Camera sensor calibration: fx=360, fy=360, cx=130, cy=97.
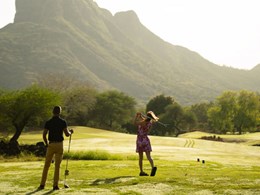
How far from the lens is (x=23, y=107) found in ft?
168

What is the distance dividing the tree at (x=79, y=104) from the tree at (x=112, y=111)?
304cm

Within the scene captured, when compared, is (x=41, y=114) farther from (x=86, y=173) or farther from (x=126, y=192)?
(x=126, y=192)

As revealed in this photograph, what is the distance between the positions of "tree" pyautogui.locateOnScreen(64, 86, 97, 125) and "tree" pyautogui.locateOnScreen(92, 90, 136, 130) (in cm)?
304

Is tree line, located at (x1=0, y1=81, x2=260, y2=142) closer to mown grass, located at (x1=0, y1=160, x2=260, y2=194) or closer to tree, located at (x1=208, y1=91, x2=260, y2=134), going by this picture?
tree, located at (x1=208, y1=91, x2=260, y2=134)

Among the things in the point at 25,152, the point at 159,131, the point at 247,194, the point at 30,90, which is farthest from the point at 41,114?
the point at 159,131

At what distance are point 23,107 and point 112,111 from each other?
207 ft

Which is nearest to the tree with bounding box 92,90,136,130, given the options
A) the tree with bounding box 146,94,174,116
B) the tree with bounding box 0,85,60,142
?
the tree with bounding box 146,94,174,116

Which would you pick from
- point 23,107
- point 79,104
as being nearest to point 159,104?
point 79,104

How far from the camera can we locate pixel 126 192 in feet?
43.6

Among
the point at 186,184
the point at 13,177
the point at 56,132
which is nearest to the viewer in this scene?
the point at 56,132

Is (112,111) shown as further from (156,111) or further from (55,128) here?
(55,128)

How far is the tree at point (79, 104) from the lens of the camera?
102688 mm

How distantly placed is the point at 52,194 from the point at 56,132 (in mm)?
2307

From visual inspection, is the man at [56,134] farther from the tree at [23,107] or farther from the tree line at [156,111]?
the tree line at [156,111]
